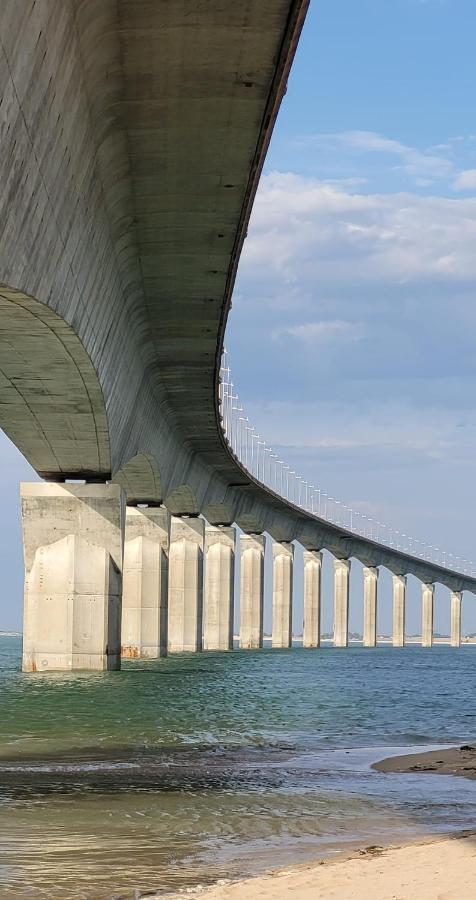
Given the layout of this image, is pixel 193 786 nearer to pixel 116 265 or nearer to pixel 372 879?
pixel 372 879

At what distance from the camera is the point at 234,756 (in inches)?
768

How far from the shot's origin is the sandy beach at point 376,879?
865 cm

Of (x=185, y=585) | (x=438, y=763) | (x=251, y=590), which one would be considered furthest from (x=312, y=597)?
(x=438, y=763)

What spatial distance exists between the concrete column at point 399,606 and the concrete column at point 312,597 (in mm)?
24532

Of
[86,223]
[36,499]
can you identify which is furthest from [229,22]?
[36,499]

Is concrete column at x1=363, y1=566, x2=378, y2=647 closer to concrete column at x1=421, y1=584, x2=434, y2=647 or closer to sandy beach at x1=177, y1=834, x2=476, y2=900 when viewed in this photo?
concrete column at x1=421, y1=584, x2=434, y2=647

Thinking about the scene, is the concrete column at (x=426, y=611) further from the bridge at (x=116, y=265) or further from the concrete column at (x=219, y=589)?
the bridge at (x=116, y=265)

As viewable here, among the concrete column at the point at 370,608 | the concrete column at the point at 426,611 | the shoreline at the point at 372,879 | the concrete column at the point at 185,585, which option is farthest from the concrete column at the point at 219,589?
the shoreline at the point at 372,879

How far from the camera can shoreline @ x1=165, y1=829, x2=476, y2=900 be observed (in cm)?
868

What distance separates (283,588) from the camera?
10112 centimetres

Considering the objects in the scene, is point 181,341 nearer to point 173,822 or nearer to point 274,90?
point 274,90

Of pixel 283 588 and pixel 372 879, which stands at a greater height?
pixel 283 588

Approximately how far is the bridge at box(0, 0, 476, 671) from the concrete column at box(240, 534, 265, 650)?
111 feet

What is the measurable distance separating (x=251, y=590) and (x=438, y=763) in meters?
75.5
